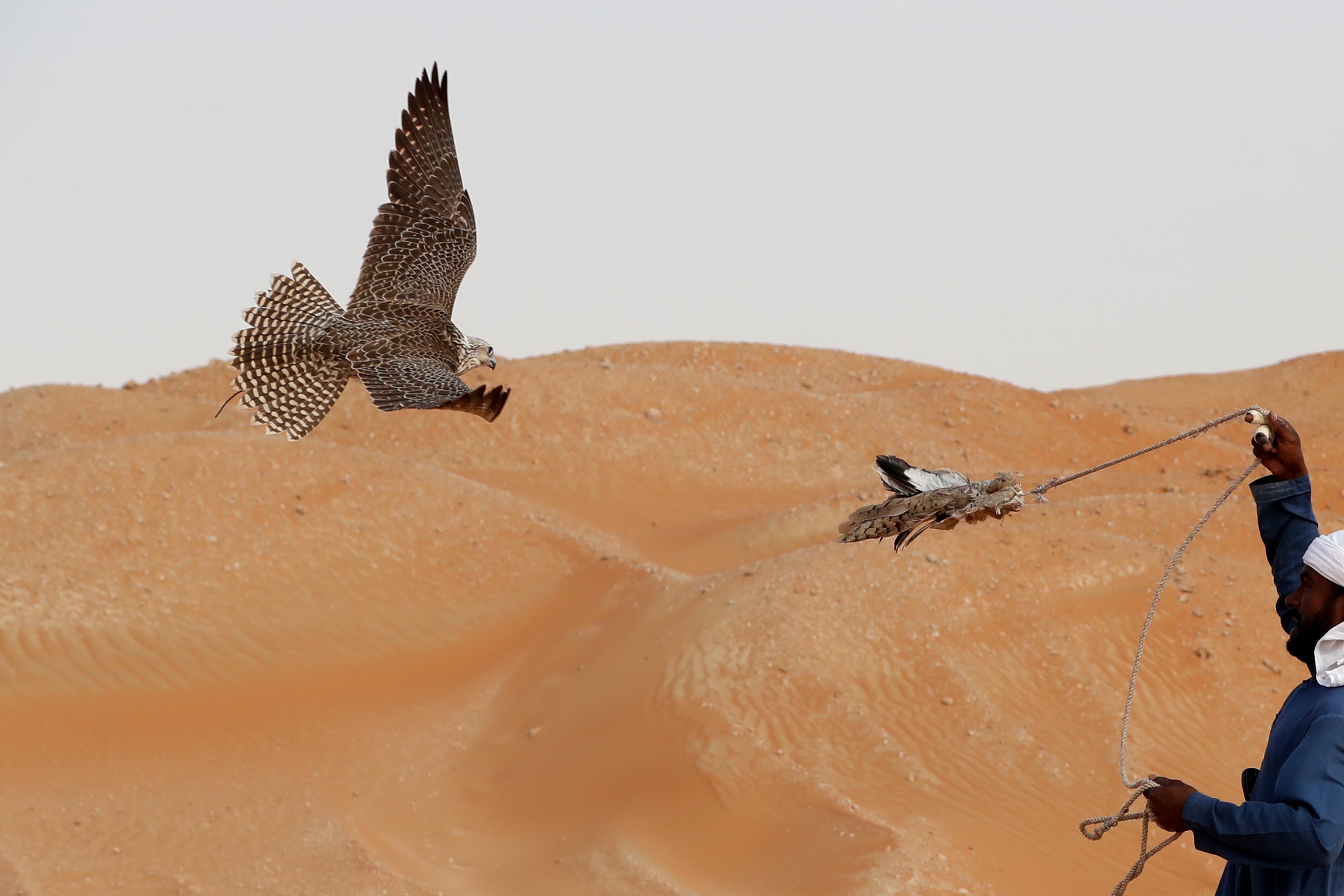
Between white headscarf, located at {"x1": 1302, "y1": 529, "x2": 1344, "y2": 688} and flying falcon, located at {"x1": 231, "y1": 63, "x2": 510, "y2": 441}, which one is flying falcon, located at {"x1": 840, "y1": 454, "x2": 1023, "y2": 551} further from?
flying falcon, located at {"x1": 231, "y1": 63, "x2": 510, "y2": 441}

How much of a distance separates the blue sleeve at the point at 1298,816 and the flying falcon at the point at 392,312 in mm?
3932

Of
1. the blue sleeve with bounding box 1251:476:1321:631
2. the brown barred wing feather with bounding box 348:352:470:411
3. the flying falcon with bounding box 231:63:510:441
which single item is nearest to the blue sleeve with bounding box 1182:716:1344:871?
the blue sleeve with bounding box 1251:476:1321:631

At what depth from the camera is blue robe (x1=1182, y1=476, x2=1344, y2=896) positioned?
362cm

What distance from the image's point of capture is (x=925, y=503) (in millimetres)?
4469

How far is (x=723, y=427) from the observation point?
26328mm

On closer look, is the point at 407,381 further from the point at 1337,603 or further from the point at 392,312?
the point at 1337,603

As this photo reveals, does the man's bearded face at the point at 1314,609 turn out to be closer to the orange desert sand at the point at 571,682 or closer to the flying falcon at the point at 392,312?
the flying falcon at the point at 392,312

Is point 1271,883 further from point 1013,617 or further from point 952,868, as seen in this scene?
point 1013,617

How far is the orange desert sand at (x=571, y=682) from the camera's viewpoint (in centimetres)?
1308

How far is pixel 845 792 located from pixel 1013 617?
11.4 feet

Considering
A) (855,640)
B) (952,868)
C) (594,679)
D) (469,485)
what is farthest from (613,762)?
(469,485)

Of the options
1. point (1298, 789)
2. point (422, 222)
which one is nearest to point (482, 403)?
point (422, 222)

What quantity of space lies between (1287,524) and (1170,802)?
114 centimetres

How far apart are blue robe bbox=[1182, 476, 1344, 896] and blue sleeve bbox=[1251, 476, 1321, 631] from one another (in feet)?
0.91
